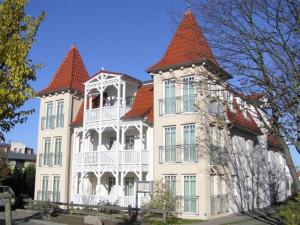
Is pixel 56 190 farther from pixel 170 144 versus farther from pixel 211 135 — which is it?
pixel 211 135

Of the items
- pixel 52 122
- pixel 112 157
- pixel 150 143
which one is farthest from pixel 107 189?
pixel 52 122

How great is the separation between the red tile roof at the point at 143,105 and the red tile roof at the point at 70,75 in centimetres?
529

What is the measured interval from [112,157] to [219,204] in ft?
24.2

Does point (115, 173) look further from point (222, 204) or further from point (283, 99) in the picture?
point (283, 99)

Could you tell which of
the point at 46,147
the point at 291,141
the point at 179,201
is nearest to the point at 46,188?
the point at 46,147

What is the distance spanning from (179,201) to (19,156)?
38405mm

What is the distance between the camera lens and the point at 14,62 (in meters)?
9.02

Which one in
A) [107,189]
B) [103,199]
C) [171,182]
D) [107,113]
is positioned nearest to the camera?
[171,182]

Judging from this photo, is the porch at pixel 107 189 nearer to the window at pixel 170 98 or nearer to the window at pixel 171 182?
the window at pixel 171 182

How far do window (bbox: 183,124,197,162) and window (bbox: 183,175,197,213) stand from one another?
3.58 ft

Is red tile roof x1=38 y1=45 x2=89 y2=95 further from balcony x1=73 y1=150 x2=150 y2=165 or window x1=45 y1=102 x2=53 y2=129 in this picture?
balcony x1=73 y1=150 x2=150 y2=165

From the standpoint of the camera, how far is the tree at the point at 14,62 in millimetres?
8945

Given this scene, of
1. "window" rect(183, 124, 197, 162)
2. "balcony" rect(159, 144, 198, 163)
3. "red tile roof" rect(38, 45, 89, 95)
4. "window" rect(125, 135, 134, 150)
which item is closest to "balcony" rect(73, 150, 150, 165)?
"balcony" rect(159, 144, 198, 163)

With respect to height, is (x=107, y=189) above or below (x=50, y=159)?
below
